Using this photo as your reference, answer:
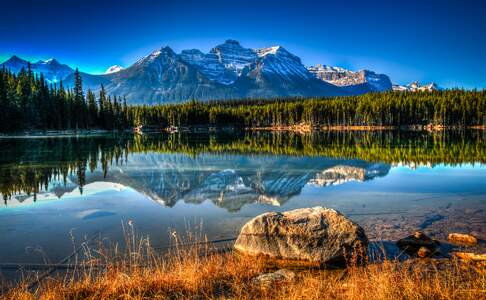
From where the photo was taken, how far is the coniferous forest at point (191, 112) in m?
102

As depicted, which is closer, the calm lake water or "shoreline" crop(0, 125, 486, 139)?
the calm lake water

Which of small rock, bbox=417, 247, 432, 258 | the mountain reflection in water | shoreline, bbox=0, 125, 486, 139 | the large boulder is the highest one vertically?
shoreline, bbox=0, 125, 486, 139

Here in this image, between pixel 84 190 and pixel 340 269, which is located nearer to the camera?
pixel 340 269

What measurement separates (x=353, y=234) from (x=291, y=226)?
1.96 metres

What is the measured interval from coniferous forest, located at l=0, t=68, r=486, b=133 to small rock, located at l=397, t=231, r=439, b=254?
330 feet

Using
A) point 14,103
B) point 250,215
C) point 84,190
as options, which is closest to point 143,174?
point 84,190

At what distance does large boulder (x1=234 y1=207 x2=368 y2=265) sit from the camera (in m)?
11.7

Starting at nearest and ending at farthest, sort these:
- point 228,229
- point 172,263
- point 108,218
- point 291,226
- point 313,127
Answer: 1. point 172,263
2. point 291,226
3. point 228,229
4. point 108,218
5. point 313,127

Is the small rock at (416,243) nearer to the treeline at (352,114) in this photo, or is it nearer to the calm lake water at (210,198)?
the calm lake water at (210,198)

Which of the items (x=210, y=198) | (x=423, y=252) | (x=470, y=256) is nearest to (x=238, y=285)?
(x=423, y=252)

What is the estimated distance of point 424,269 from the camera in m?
10.6

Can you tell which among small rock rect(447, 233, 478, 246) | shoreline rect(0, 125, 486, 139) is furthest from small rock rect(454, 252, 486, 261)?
shoreline rect(0, 125, 486, 139)

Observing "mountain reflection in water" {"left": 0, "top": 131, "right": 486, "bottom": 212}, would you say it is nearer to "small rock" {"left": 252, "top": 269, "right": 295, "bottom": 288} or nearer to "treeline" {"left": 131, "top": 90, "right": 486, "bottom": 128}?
"small rock" {"left": 252, "top": 269, "right": 295, "bottom": 288}

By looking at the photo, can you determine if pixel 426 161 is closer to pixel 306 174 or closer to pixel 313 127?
pixel 306 174
